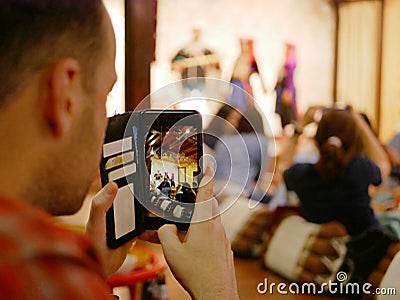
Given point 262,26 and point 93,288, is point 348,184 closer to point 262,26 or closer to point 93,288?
point 262,26

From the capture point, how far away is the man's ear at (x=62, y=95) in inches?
15.8

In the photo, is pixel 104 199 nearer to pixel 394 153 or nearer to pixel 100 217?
pixel 100 217

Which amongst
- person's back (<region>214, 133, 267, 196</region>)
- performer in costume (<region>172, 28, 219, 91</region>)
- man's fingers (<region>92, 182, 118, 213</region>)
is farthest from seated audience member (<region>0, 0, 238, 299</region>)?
performer in costume (<region>172, 28, 219, 91</region>)

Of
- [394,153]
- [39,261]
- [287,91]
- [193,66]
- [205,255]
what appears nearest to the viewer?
[39,261]

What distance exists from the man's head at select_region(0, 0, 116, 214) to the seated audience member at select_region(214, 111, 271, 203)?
0.40 meters

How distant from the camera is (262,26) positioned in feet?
9.68

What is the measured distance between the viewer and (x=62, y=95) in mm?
404

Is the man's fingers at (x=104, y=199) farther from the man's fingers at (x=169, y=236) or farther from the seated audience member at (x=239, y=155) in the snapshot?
the seated audience member at (x=239, y=155)

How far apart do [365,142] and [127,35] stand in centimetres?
112

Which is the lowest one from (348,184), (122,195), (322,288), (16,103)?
(322,288)

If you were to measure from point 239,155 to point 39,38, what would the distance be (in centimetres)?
61

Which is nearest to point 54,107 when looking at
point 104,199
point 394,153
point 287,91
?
point 104,199

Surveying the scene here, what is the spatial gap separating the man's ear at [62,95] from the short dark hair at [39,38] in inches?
0.5

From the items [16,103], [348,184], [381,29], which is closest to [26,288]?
[16,103]
